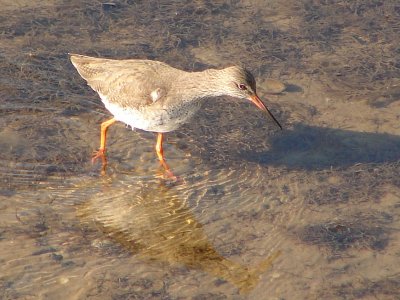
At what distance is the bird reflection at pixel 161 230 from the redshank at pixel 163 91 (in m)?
0.85

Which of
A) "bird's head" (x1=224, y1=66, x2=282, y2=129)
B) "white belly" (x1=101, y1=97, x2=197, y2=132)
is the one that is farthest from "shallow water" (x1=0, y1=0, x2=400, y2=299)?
"bird's head" (x1=224, y1=66, x2=282, y2=129)

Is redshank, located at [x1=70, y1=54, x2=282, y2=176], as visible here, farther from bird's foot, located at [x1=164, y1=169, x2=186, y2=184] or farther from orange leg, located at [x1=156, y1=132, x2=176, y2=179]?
bird's foot, located at [x1=164, y1=169, x2=186, y2=184]

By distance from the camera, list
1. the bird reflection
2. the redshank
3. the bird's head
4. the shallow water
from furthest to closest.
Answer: the redshank
the bird's head
the bird reflection
the shallow water

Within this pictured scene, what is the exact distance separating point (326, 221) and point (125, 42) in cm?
446

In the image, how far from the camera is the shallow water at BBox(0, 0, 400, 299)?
332 inches

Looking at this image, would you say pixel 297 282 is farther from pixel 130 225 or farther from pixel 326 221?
pixel 130 225

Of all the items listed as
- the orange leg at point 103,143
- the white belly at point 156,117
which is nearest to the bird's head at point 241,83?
the white belly at point 156,117

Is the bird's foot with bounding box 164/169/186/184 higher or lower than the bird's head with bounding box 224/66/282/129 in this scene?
lower

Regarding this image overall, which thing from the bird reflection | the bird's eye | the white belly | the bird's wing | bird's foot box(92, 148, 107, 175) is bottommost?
the bird reflection

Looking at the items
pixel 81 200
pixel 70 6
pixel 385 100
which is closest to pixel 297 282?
pixel 81 200

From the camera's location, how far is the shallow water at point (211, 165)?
27.7 feet

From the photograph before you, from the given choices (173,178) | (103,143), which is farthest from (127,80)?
(173,178)

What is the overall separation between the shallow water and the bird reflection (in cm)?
2

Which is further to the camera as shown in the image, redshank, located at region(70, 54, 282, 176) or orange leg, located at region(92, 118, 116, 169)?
orange leg, located at region(92, 118, 116, 169)
